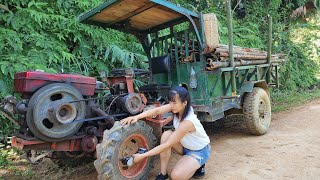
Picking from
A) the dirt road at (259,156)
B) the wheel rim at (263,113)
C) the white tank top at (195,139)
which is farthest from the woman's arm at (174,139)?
the wheel rim at (263,113)

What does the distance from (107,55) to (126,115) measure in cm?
320

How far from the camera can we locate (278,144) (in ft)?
17.3

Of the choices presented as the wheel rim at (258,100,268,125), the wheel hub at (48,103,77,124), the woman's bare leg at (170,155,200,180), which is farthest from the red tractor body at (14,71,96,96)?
the wheel rim at (258,100,268,125)

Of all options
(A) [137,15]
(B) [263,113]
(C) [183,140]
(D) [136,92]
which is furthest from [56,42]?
(B) [263,113]

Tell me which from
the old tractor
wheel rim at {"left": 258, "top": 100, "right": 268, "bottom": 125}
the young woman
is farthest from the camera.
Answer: wheel rim at {"left": 258, "top": 100, "right": 268, "bottom": 125}

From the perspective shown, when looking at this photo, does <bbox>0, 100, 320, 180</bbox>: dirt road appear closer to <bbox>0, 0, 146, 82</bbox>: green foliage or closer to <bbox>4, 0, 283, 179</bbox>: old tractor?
<bbox>4, 0, 283, 179</bbox>: old tractor

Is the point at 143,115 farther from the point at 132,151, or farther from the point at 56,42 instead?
the point at 56,42

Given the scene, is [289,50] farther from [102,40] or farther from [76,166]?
[76,166]

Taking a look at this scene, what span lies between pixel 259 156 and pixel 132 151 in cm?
207

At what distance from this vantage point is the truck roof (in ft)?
14.6

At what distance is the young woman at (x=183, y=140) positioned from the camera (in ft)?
11.3

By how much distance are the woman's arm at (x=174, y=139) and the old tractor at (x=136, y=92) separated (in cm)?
35

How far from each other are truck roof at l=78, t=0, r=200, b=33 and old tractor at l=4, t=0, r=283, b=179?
14 millimetres

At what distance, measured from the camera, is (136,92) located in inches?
178
